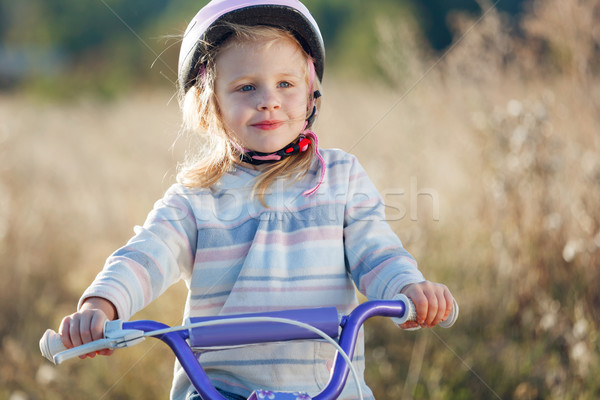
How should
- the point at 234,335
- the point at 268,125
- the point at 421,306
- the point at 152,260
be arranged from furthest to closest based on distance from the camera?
1. the point at 268,125
2. the point at 152,260
3. the point at 421,306
4. the point at 234,335

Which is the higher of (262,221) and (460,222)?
(262,221)

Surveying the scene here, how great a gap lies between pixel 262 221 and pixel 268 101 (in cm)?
40

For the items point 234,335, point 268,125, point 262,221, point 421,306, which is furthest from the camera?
point 268,125

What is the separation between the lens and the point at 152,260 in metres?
2.08

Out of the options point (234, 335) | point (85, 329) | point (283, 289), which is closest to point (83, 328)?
point (85, 329)

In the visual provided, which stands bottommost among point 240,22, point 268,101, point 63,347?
point 63,347

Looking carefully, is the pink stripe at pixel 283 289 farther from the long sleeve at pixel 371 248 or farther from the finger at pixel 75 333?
the finger at pixel 75 333

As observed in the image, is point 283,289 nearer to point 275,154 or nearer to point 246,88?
point 275,154

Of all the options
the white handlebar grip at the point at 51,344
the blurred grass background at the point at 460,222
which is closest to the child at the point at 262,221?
the white handlebar grip at the point at 51,344

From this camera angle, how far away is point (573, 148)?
13.2 feet

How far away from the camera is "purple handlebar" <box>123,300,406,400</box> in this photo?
1.66 metres

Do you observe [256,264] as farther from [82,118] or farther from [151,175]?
[82,118]

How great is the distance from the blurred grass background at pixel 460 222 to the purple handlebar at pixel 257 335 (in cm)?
153

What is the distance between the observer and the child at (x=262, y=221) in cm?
207
